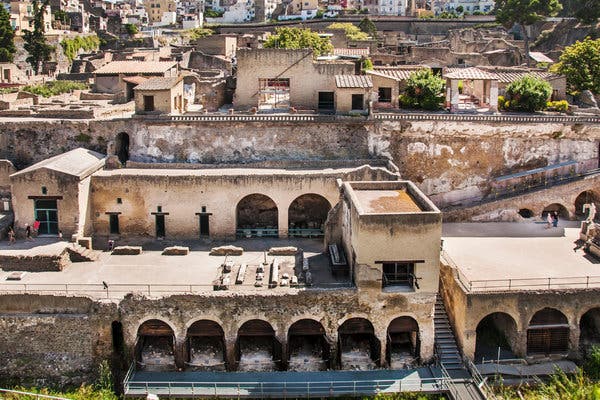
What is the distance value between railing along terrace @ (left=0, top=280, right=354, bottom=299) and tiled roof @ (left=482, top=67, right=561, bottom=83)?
25926 millimetres

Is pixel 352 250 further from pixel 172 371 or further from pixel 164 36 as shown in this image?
pixel 164 36

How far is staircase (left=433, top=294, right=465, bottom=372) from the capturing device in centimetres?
2914

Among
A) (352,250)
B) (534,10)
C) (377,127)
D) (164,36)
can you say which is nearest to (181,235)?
(352,250)

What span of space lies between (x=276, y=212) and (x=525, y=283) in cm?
1518

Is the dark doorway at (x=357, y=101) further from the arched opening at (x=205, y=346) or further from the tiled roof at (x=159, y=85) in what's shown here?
the arched opening at (x=205, y=346)

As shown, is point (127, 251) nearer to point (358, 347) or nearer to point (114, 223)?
point (114, 223)

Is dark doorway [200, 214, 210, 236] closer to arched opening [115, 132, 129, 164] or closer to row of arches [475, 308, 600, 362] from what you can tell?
arched opening [115, 132, 129, 164]

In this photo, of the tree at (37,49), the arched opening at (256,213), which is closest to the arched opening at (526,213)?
the arched opening at (256,213)

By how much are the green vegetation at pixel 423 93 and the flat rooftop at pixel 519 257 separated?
33.9 ft

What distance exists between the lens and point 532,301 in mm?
29438

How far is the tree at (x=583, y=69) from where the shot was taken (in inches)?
2030

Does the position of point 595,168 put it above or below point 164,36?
below

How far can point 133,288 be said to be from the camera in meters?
29.8

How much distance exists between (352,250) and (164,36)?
292ft
